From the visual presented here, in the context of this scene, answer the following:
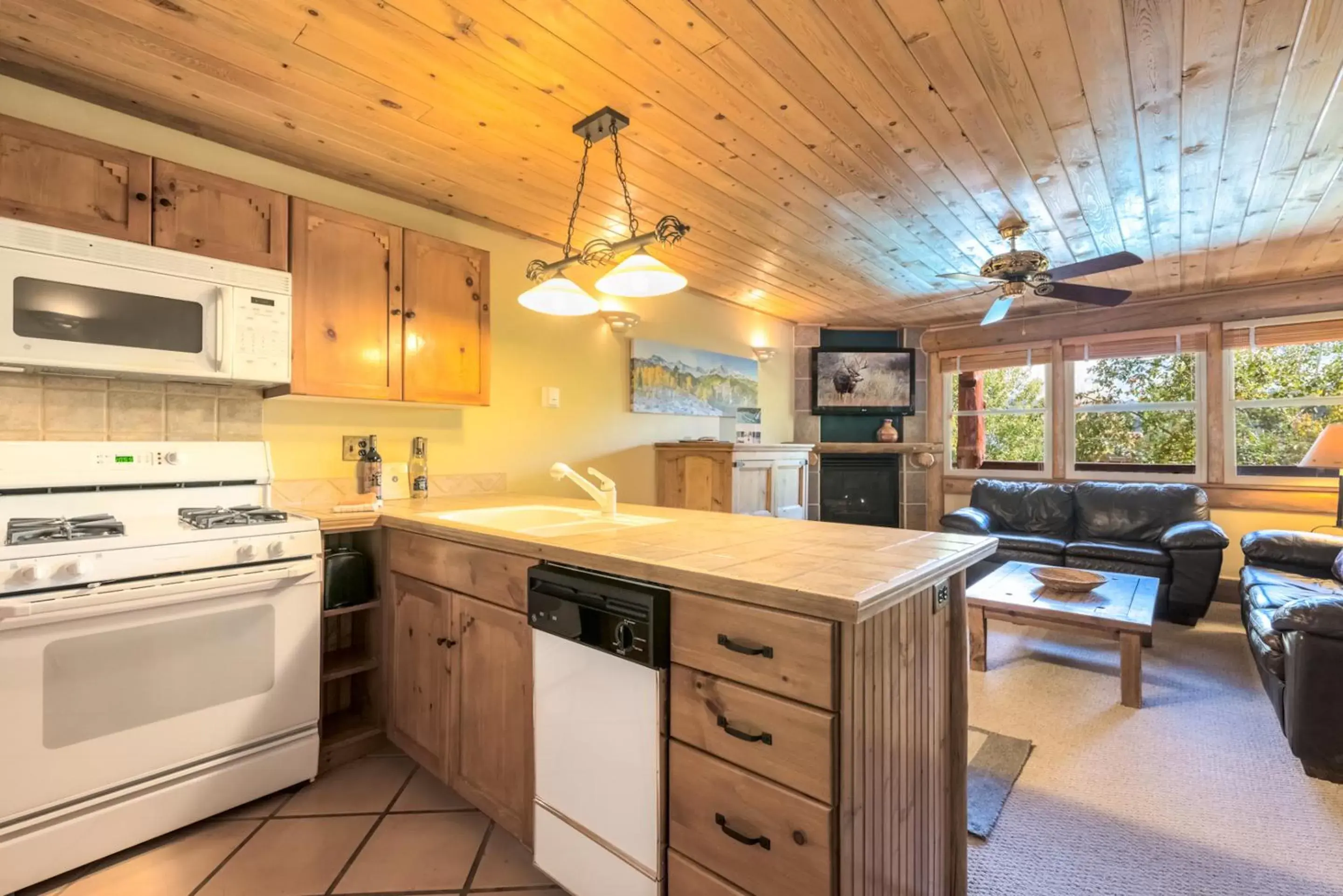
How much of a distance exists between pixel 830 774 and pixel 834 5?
1.86 metres

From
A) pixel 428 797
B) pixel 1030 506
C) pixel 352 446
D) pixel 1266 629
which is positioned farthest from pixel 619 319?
pixel 1030 506

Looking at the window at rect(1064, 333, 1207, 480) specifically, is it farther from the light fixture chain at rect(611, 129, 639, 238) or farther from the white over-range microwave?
the white over-range microwave

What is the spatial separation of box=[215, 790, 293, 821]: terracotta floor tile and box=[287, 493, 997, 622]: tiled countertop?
933 millimetres

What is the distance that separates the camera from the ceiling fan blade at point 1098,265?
8.86 ft

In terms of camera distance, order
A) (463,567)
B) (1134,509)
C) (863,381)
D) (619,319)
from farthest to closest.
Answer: (863,381), (1134,509), (619,319), (463,567)

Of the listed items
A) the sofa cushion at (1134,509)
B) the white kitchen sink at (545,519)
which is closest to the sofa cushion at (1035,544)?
the sofa cushion at (1134,509)

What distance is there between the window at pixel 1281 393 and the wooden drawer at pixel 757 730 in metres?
5.38

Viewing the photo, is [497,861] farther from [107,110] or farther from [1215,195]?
[1215,195]

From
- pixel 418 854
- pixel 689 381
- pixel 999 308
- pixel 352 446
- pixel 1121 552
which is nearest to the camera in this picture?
pixel 418 854

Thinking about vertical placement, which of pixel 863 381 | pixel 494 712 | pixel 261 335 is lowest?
pixel 494 712

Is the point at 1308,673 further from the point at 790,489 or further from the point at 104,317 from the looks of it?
the point at 104,317

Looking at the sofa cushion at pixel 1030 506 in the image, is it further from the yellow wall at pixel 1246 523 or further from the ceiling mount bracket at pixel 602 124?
the ceiling mount bracket at pixel 602 124

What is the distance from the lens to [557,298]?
2.09 m

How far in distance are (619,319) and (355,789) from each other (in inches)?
106
